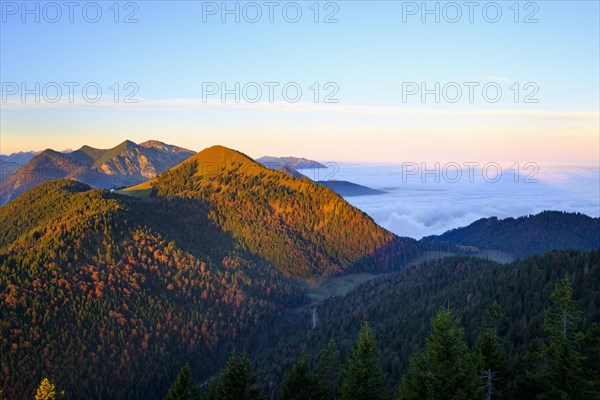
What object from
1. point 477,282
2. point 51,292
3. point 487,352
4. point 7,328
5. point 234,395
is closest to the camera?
point 487,352

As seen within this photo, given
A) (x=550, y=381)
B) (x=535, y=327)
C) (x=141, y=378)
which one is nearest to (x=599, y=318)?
(x=535, y=327)

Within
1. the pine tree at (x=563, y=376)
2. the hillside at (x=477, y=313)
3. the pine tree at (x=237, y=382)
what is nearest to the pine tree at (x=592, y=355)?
the pine tree at (x=563, y=376)

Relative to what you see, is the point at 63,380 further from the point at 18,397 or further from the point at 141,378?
the point at 141,378

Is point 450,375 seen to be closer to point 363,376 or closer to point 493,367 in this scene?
point 363,376

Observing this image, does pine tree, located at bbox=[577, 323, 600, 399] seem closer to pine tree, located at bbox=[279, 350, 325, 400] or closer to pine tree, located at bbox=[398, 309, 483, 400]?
pine tree, located at bbox=[398, 309, 483, 400]

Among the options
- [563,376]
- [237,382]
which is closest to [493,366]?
[563,376]

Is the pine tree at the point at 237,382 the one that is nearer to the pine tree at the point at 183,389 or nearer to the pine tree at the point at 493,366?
the pine tree at the point at 183,389

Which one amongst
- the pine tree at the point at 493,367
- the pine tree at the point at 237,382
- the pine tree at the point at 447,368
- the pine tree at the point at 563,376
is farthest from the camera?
the pine tree at the point at 237,382

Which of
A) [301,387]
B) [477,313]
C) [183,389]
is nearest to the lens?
[183,389]

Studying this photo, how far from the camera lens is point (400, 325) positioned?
150375 millimetres

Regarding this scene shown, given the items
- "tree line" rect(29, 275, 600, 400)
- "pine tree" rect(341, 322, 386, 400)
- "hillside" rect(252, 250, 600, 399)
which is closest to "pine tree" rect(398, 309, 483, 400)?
"tree line" rect(29, 275, 600, 400)

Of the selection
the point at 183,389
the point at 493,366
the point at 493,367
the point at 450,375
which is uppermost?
the point at 450,375

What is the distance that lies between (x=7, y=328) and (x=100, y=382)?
41.2m

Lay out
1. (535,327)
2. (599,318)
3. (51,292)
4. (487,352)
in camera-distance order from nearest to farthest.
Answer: (487,352), (599,318), (535,327), (51,292)
